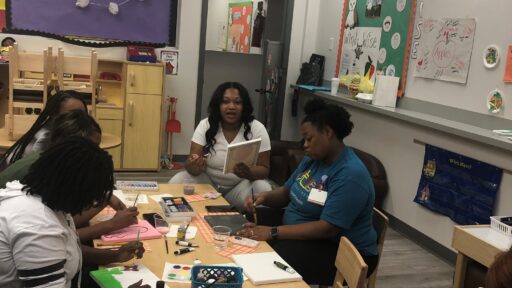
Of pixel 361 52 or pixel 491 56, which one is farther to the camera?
pixel 361 52

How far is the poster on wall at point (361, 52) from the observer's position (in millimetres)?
5047

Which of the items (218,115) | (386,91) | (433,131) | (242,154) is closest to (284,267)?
(242,154)

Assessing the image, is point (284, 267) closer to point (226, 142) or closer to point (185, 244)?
point (185, 244)

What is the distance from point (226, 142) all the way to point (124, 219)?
148cm

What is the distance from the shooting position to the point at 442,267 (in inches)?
148

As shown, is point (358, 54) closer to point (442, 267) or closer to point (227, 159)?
point (442, 267)

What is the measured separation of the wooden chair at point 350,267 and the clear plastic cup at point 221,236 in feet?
1.60

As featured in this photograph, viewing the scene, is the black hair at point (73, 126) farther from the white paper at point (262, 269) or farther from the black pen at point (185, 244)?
the white paper at point (262, 269)

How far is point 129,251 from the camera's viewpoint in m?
1.86

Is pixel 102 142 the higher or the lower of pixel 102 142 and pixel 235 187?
the higher

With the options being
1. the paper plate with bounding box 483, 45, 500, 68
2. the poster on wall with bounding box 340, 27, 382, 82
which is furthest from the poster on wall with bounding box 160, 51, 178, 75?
the paper plate with bounding box 483, 45, 500, 68

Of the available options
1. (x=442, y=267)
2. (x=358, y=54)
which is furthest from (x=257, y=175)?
(x=358, y=54)

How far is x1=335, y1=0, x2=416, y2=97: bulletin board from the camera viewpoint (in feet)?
14.8

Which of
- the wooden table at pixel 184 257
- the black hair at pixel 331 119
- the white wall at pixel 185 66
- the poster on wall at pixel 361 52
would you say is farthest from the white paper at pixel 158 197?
the white wall at pixel 185 66
